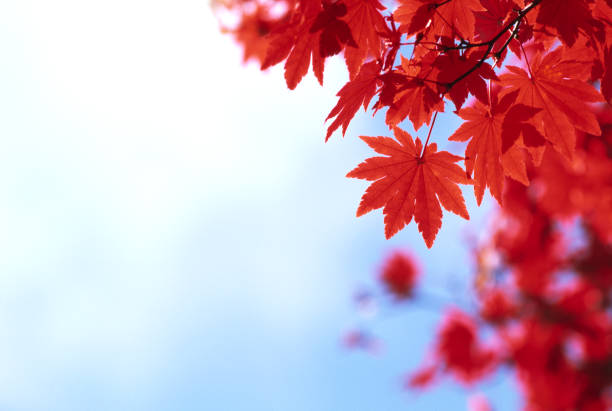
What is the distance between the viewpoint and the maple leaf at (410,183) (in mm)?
1400

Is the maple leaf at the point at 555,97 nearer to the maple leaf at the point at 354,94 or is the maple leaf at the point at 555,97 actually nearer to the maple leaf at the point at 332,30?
the maple leaf at the point at 354,94

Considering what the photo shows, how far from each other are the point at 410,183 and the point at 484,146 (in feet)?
0.87

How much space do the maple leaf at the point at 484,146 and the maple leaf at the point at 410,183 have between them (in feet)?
0.15

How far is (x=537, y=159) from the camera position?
129cm

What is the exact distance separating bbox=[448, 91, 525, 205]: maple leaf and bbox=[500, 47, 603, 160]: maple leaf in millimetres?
98

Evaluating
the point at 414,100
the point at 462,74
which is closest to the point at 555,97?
the point at 462,74

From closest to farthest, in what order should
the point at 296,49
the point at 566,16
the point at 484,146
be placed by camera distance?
the point at 566,16 → the point at 296,49 → the point at 484,146

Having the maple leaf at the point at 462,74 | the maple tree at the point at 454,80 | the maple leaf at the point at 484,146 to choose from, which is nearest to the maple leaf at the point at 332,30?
the maple tree at the point at 454,80

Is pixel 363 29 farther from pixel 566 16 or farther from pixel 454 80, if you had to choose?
pixel 566 16

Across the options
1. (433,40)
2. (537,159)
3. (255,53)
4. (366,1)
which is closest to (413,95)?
(433,40)

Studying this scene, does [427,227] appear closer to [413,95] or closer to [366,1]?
[413,95]

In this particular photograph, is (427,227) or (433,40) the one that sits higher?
(433,40)

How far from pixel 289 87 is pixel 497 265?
25.4 feet

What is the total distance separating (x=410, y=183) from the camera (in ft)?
4.78
